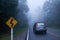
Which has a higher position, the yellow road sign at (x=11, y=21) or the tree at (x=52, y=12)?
the tree at (x=52, y=12)

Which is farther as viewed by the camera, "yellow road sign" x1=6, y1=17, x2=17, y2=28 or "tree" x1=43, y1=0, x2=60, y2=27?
"tree" x1=43, y1=0, x2=60, y2=27

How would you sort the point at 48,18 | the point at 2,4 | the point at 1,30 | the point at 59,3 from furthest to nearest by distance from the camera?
the point at 48,18 → the point at 59,3 → the point at 1,30 → the point at 2,4

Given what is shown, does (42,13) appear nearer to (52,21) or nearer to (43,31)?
(52,21)

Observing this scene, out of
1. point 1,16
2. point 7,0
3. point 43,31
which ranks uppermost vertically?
point 7,0

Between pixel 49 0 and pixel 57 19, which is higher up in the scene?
pixel 49 0

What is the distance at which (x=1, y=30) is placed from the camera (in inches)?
1347

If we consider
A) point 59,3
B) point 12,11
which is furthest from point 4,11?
point 59,3

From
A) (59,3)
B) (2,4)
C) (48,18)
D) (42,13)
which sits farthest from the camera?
(42,13)

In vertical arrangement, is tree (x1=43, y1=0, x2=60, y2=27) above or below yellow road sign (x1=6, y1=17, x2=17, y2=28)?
above

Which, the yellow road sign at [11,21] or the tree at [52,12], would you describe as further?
the tree at [52,12]

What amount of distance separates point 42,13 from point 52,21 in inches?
608

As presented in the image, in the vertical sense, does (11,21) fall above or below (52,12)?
below

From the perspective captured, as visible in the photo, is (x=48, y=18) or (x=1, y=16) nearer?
(x=1, y=16)

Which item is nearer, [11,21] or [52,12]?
[11,21]
